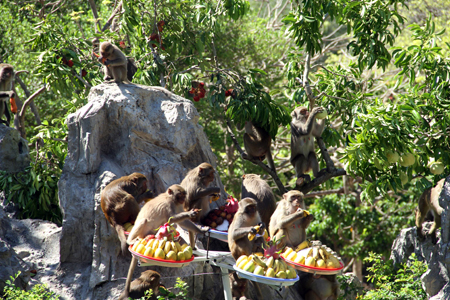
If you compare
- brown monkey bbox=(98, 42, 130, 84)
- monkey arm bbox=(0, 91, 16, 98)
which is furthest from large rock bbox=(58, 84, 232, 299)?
monkey arm bbox=(0, 91, 16, 98)

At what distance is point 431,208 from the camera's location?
8.09 meters

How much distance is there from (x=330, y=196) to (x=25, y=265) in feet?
28.3

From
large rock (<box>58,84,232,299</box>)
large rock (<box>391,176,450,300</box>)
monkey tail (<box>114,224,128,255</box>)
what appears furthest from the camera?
large rock (<box>391,176,450,300</box>)

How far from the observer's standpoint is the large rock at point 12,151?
31.8 ft

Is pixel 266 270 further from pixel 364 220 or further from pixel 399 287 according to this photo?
pixel 364 220

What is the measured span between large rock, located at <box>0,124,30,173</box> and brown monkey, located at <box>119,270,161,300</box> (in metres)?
4.95

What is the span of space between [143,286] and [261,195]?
2.42 metres

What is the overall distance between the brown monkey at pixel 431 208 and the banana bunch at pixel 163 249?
4640 mm

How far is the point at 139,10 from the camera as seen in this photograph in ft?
32.1

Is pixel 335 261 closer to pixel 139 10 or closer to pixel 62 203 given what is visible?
pixel 62 203

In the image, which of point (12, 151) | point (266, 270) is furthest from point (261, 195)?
point (12, 151)

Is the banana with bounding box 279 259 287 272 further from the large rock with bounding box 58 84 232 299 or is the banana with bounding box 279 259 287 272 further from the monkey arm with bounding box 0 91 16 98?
the monkey arm with bounding box 0 91 16 98

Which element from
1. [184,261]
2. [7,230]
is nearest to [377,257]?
[184,261]

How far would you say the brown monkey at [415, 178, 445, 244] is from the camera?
7.94m
